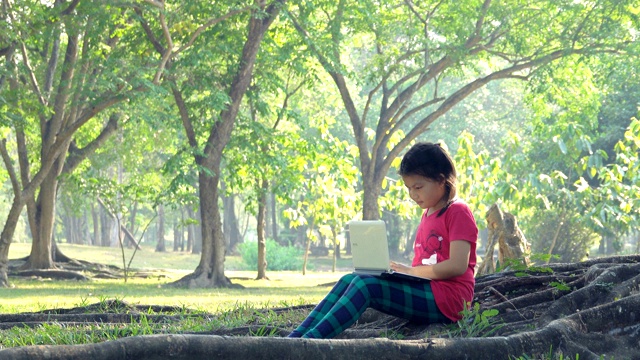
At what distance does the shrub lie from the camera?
3991 centimetres

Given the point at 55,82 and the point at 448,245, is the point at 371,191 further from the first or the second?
the point at 448,245

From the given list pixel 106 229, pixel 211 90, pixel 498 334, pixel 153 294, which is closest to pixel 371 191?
pixel 211 90

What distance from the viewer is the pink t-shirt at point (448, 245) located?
226 inches

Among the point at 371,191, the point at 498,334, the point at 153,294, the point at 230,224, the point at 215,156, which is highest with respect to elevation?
the point at 215,156

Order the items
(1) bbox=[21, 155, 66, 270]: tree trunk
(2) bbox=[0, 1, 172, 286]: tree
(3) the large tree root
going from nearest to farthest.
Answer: (3) the large tree root, (2) bbox=[0, 1, 172, 286]: tree, (1) bbox=[21, 155, 66, 270]: tree trunk

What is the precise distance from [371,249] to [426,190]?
0.60 meters

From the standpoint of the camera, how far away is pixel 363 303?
5.65 metres

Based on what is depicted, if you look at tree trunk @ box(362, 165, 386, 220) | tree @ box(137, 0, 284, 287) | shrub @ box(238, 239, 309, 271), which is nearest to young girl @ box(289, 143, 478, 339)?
tree @ box(137, 0, 284, 287)

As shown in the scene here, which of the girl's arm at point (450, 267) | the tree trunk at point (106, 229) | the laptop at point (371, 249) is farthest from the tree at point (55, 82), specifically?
the tree trunk at point (106, 229)

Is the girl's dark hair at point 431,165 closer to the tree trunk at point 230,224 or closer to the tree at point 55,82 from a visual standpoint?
the tree at point 55,82

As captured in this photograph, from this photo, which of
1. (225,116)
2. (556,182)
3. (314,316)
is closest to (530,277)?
(314,316)

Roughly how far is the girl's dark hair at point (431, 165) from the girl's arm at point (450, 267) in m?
0.32

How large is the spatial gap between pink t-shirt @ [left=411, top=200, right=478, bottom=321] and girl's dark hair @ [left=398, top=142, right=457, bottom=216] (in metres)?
0.10

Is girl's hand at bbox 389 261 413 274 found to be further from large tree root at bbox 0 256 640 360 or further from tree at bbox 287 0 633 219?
tree at bbox 287 0 633 219
